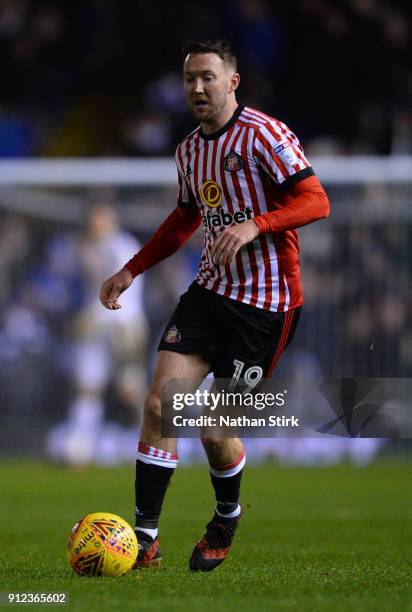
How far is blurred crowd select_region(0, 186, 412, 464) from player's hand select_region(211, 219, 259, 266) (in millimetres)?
6286

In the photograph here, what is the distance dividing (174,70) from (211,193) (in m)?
10.5

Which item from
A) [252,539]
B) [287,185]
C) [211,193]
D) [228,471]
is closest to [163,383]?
[228,471]

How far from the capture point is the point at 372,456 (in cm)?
1152

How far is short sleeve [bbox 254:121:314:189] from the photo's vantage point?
545 centimetres

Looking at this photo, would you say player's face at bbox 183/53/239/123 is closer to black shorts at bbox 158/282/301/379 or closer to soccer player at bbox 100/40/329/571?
soccer player at bbox 100/40/329/571

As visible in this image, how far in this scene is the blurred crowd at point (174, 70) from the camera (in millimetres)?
15008

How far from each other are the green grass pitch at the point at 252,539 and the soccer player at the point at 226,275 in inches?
12.8

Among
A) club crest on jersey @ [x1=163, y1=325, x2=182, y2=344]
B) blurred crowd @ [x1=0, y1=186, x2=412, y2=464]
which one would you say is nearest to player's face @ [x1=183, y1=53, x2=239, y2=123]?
club crest on jersey @ [x1=163, y1=325, x2=182, y2=344]

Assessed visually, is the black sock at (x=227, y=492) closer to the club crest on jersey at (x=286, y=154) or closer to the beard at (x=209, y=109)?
the club crest on jersey at (x=286, y=154)

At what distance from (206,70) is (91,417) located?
6.88 metres

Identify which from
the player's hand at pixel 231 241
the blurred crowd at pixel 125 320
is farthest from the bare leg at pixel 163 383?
the blurred crowd at pixel 125 320

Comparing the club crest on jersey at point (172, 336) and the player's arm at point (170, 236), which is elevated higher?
the player's arm at point (170, 236)

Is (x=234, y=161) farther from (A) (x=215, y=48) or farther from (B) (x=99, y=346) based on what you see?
(B) (x=99, y=346)

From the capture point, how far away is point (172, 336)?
5.61 metres
